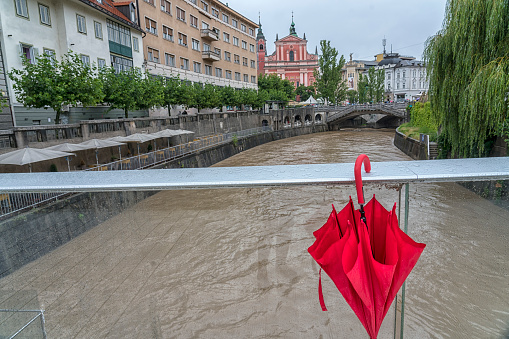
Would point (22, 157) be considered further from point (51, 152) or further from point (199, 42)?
point (199, 42)

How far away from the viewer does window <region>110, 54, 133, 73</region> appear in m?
28.1

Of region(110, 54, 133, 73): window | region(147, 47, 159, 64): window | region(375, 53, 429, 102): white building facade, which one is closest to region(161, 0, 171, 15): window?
region(147, 47, 159, 64): window

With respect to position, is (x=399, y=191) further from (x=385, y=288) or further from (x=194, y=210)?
(x=194, y=210)

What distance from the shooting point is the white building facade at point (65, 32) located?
767 inches

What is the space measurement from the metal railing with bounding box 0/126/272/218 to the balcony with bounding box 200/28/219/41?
12.4 meters

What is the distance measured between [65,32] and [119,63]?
20.1ft

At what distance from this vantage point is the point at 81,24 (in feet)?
80.2

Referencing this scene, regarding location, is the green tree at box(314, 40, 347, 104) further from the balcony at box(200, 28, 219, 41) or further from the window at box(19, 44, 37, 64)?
the window at box(19, 44, 37, 64)

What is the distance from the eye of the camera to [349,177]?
1627 mm

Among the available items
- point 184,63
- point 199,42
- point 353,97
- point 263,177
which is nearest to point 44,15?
point 184,63

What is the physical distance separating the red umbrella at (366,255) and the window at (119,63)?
29.4 meters

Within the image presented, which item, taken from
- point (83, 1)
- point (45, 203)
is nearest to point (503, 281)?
point (45, 203)

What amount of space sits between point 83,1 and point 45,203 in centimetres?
2610

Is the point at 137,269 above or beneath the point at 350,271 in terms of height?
beneath
